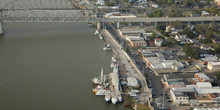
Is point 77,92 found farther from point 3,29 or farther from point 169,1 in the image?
point 169,1

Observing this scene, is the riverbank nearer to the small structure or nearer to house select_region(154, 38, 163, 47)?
the small structure

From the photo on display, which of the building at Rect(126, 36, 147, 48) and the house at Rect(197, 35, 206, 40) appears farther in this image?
the house at Rect(197, 35, 206, 40)

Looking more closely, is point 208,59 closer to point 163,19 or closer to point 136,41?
point 136,41

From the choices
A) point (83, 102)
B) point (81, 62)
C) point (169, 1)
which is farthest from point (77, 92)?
point (169, 1)

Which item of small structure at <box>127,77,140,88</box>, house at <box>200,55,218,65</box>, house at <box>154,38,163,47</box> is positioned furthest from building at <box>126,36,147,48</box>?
small structure at <box>127,77,140,88</box>

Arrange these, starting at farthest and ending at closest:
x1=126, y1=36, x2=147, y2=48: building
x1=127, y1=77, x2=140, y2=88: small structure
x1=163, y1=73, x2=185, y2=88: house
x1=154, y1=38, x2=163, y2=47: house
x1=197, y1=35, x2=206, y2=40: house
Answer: x1=197, y1=35, x2=206, y2=40: house, x1=154, y1=38, x2=163, y2=47: house, x1=126, y1=36, x2=147, y2=48: building, x1=163, y1=73, x2=185, y2=88: house, x1=127, y1=77, x2=140, y2=88: small structure
